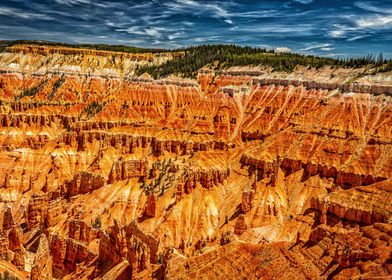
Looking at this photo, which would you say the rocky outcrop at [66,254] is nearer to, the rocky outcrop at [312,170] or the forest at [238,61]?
the rocky outcrop at [312,170]

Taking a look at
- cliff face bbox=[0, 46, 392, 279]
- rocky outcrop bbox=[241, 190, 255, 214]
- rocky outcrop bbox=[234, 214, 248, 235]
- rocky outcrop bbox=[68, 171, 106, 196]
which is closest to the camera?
cliff face bbox=[0, 46, 392, 279]

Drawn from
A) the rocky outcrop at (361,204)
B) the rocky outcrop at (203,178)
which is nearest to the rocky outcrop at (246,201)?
the rocky outcrop at (203,178)

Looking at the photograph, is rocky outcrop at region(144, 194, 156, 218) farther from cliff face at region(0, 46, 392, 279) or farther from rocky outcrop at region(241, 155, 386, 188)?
rocky outcrop at region(241, 155, 386, 188)

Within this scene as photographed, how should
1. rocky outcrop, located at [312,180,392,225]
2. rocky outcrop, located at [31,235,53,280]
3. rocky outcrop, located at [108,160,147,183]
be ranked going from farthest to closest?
1. rocky outcrop, located at [108,160,147,183]
2. rocky outcrop, located at [312,180,392,225]
3. rocky outcrop, located at [31,235,53,280]

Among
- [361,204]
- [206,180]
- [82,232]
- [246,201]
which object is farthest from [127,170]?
[361,204]

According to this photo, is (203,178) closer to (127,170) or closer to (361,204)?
(127,170)

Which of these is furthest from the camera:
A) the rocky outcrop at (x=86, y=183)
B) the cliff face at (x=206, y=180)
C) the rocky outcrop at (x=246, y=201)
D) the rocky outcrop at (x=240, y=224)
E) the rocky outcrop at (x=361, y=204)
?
the rocky outcrop at (x=86, y=183)

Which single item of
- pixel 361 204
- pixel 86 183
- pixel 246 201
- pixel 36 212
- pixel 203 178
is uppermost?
pixel 361 204

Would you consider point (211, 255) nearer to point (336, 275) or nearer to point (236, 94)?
point (336, 275)

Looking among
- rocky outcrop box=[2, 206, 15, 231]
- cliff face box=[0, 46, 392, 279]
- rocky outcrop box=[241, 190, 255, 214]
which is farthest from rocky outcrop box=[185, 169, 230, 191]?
rocky outcrop box=[2, 206, 15, 231]
